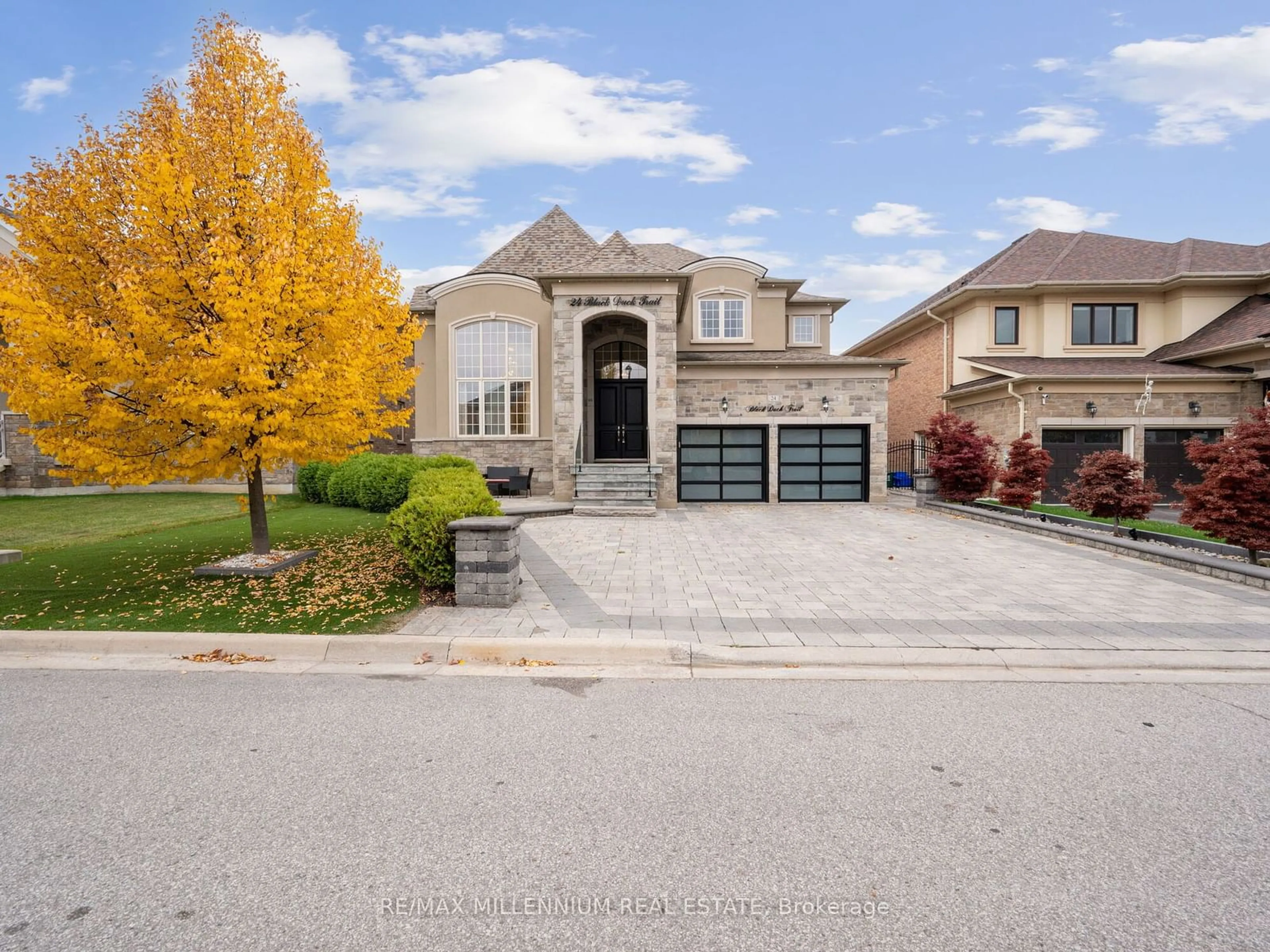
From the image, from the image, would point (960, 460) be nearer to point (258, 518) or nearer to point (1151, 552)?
point (1151, 552)

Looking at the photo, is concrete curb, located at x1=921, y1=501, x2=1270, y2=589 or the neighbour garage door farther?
the neighbour garage door

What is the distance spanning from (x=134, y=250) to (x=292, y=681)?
239 inches

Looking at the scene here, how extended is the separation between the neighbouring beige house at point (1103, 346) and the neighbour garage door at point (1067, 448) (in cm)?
4

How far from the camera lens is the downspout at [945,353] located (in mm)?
23516

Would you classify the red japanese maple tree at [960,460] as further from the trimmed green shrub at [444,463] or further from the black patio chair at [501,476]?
the trimmed green shrub at [444,463]

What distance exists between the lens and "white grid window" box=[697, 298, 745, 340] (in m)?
22.5

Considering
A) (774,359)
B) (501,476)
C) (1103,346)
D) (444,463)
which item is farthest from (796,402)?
(1103,346)

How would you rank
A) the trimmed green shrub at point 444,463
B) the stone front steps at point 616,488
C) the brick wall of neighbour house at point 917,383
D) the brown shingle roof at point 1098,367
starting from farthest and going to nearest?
1. the brick wall of neighbour house at point 917,383
2. the brown shingle roof at point 1098,367
3. the stone front steps at point 616,488
4. the trimmed green shrub at point 444,463

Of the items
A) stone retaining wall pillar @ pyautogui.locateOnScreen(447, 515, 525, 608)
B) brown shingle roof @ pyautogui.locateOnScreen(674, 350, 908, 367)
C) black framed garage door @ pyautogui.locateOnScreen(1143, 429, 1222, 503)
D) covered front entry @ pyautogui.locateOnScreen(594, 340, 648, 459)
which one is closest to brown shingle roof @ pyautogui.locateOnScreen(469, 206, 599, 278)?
covered front entry @ pyautogui.locateOnScreen(594, 340, 648, 459)

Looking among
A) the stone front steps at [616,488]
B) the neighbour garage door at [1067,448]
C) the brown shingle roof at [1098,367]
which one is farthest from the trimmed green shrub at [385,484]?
the neighbour garage door at [1067,448]

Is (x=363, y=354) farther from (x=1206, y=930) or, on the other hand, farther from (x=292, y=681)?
(x=1206, y=930)

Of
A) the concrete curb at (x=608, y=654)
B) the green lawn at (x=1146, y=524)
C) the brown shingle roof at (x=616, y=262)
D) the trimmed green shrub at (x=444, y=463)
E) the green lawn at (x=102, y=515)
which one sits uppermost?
the brown shingle roof at (x=616, y=262)

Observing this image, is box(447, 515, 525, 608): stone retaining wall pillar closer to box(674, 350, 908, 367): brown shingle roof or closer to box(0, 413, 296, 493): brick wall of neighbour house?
box(674, 350, 908, 367): brown shingle roof

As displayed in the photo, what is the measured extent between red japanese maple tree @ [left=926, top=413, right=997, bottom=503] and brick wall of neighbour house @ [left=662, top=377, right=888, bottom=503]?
2.01 metres
